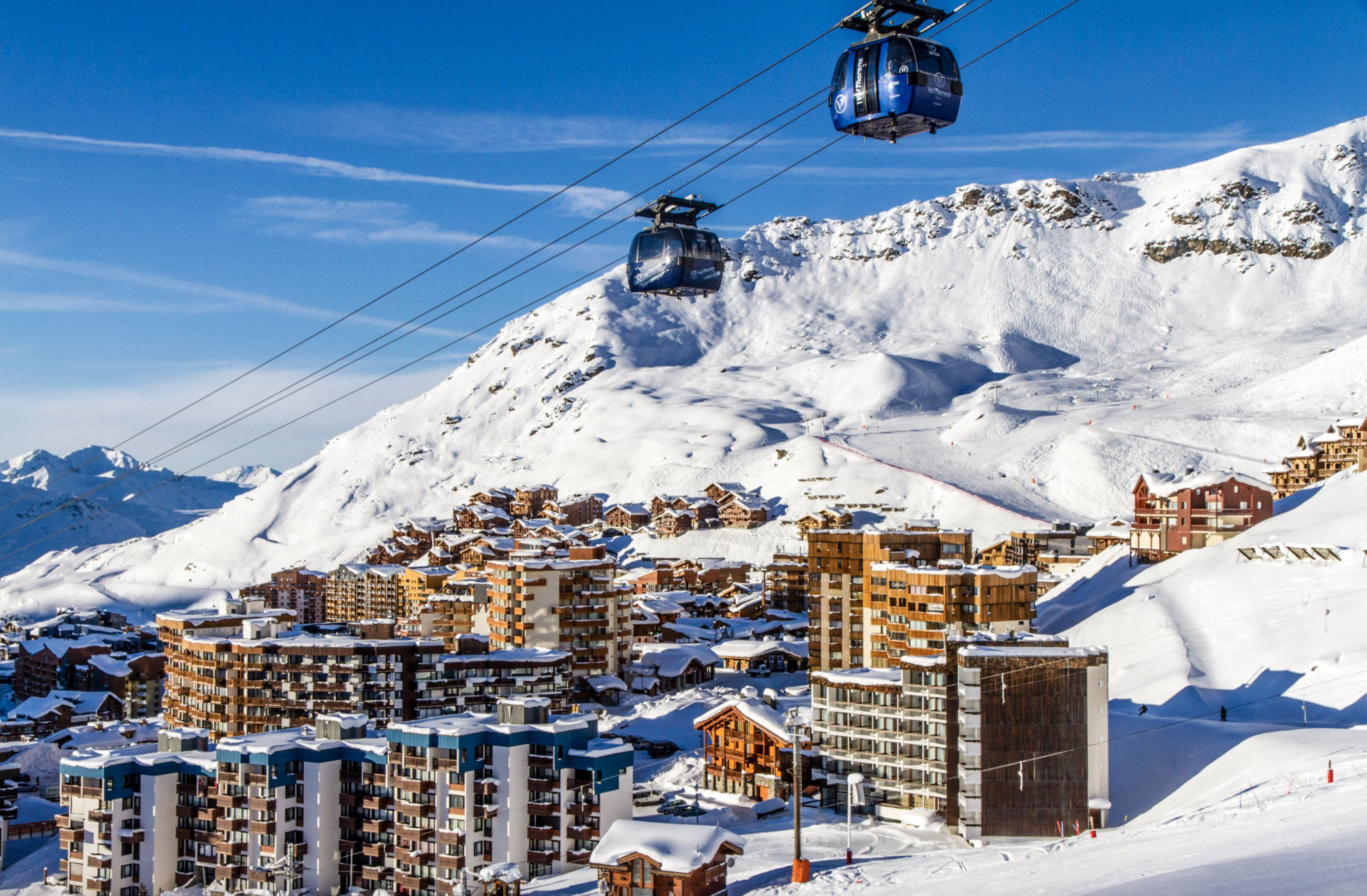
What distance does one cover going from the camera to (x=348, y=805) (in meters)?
31.0

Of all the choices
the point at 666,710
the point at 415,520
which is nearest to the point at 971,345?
the point at 415,520

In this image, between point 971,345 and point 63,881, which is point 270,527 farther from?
point 63,881

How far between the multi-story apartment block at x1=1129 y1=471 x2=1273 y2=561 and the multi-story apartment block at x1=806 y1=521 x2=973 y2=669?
12.7m

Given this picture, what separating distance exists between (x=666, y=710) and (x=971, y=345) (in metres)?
121

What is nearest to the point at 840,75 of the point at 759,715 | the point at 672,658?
the point at 759,715

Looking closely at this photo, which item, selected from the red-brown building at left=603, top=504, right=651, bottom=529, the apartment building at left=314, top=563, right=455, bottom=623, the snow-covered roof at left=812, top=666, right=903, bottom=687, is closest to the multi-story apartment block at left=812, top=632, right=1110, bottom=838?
the snow-covered roof at left=812, top=666, right=903, bottom=687

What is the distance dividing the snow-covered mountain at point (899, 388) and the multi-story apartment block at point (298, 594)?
1674 centimetres

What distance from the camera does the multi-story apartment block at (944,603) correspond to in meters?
39.8

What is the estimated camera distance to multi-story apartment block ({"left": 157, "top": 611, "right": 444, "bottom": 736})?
4250 cm

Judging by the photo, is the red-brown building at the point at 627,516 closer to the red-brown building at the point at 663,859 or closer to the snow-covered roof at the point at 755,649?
the snow-covered roof at the point at 755,649

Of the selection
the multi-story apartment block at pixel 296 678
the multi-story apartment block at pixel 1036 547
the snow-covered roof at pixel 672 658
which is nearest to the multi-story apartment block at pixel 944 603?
the snow-covered roof at pixel 672 658

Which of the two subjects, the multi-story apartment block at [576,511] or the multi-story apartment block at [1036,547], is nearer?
the multi-story apartment block at [1036,547]

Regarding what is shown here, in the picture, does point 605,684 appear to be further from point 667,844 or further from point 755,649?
point 667,844

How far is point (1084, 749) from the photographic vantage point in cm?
2784
